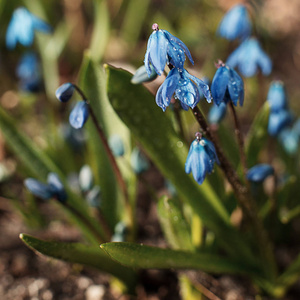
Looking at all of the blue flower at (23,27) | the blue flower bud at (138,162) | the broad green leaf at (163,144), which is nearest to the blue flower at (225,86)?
the broad green leaf at (163,144)

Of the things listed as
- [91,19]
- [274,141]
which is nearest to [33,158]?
[274,141]

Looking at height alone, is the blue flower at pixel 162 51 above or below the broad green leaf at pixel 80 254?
above

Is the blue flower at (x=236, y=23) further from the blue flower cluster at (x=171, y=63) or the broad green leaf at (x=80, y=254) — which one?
the broad green leaf at (x=80, y=254)

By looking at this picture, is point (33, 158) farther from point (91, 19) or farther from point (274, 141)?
point (91, 19)

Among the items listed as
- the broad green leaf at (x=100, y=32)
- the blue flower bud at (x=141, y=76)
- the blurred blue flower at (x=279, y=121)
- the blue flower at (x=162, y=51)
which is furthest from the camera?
the broad green leaf at (x=100, y=32)

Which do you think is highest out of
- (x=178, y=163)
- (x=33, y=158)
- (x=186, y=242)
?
(x=33, y=158)

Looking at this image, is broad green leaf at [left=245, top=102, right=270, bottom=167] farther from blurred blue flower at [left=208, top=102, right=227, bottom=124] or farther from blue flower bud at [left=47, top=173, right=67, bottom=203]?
blue flower bud at [left=47, top=173, right=67, bottom=203]

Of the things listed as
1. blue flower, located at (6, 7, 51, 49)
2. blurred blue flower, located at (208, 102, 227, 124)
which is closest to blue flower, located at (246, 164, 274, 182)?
blurred blue flower, located at (208, 102, 227, 124)
